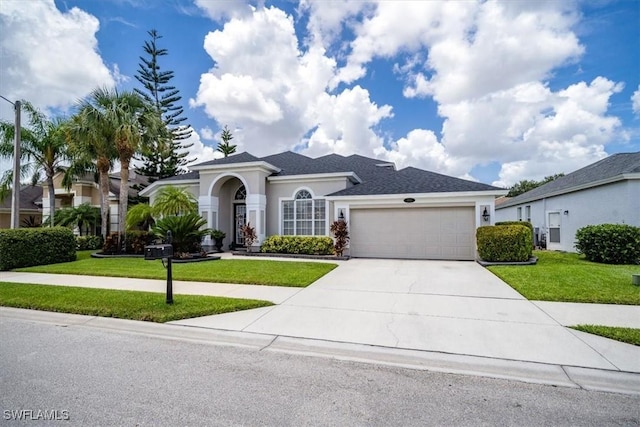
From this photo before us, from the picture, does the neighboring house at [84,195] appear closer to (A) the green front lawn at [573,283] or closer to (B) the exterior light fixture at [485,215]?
(B) the exterior light fixture at [485,215]

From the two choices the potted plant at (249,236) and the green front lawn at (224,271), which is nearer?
the green front lawn at (224,271)

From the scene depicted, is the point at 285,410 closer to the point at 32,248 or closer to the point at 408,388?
the point at 408,388

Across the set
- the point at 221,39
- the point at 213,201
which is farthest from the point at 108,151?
the point at 221,39

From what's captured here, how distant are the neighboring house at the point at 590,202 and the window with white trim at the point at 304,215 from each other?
12.4 metres

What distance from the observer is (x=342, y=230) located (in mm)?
13711

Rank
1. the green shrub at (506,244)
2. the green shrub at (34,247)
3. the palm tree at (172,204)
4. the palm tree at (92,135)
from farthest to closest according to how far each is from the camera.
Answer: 1. the palm tree at (172,204)
2. the palm tree at (92,135)
3. the green shrub at (506,244)
4. the green shrub at (34,247)

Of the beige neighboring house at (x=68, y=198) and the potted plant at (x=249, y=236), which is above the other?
the beige neighboring house at (x=68, y=198)

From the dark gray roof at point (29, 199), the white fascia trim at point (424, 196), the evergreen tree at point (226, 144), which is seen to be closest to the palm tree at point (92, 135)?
the white fascia trim at point (424, 196)

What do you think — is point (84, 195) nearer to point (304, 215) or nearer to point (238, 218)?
point (238, 218)

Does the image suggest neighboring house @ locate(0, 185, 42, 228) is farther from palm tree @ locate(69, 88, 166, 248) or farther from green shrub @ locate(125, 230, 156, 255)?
green shrub @ locate(125, 230, 156, 255)

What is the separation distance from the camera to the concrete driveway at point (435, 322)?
13.2ft

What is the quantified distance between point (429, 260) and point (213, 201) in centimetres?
1101

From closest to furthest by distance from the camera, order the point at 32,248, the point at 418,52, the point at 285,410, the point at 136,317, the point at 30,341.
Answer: the point at 285,410 < the point at 30,341 < the point at 136,317 < the point at 32,248 < the point at 418,52

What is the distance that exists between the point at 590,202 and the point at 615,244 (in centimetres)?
438
